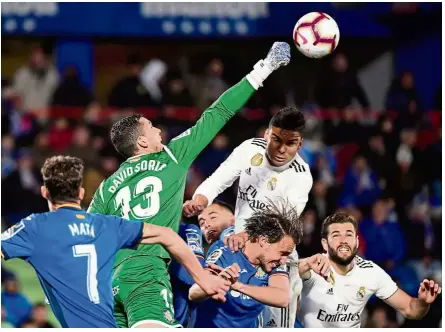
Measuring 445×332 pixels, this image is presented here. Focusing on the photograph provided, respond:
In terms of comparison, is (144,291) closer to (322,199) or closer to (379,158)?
(322,199)

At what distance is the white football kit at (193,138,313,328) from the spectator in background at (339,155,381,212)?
7094 millimetres

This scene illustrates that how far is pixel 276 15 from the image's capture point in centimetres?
1856

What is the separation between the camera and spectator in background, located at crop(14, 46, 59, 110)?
17391 millimetres

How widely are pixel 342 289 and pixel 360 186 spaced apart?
24.2ft

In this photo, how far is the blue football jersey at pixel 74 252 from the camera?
6.39 m

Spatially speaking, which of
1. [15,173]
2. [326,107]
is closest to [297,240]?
[15,173]

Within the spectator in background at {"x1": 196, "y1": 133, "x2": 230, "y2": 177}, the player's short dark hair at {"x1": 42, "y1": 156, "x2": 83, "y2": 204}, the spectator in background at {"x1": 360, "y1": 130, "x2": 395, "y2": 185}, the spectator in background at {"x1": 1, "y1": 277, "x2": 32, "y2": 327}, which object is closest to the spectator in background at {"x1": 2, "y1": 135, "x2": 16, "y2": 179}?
the spectator in background at {"x1": 1, "y1": 277, "x2": 32, "y2": 327}

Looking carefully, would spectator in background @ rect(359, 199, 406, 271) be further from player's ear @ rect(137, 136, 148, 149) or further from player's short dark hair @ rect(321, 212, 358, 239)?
player's ear @ rect(137, 136, 148, 149)

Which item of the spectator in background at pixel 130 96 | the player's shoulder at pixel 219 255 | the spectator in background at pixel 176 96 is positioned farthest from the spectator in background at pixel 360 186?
the player's shoulder at pixel 219 255

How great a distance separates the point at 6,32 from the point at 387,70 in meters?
7.84

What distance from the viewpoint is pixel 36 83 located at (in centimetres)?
1761

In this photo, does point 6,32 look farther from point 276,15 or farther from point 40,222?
point 40,222

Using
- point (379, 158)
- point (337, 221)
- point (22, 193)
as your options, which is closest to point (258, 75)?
point (337, 221)

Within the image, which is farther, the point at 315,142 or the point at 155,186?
the point at 315,142
